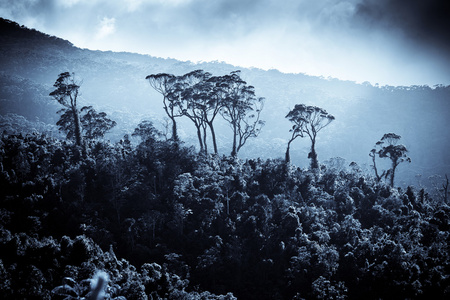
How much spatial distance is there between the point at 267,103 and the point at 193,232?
134166mm

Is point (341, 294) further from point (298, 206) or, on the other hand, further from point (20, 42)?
point (20, 42)

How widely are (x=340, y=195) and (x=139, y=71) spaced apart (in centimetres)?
15255

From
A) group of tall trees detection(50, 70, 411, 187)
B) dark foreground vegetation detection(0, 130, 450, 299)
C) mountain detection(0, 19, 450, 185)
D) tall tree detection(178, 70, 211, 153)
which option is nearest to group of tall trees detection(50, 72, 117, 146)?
group of tall trees detection(50, 70, 411, 187)

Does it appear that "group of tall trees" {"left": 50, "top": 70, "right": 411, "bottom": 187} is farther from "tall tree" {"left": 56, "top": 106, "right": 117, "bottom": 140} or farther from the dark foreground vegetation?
the dark foreground vegetation

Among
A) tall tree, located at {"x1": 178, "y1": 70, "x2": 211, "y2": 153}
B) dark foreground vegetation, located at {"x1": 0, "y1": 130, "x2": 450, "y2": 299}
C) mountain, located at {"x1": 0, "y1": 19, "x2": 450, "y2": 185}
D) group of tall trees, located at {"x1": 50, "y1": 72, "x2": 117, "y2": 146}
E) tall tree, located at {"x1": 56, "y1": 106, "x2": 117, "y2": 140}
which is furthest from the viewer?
mountain, located at {"x1": 0, "y1": 19, "x2": 450, "y2": 185}

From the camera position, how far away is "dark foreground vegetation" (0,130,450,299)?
1526 centimetres

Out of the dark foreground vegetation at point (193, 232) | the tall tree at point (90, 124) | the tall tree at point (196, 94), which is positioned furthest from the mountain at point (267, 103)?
the dark foreground vegetation at point (193, 232)

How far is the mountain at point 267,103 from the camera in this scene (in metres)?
97.6

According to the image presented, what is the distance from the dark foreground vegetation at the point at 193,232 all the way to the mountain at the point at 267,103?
59.5 metres

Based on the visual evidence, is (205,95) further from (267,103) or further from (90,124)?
(267,103)

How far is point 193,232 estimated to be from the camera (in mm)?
21781

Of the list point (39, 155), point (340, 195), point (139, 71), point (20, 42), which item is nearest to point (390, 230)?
point (340, 195)

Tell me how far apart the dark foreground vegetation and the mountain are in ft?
195

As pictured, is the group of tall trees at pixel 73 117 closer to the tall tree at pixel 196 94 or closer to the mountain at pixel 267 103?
the tall tree at pixel 196 94
